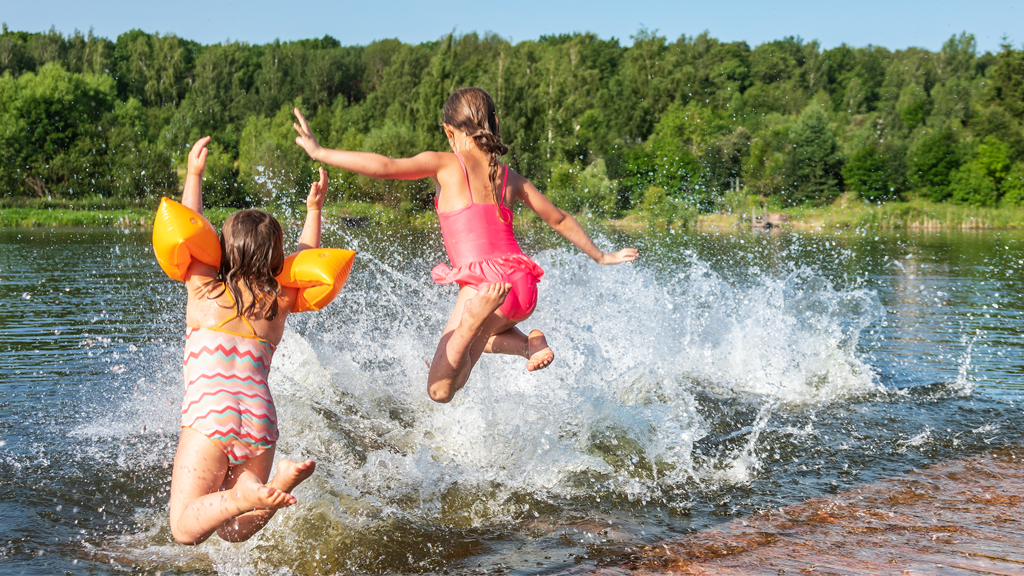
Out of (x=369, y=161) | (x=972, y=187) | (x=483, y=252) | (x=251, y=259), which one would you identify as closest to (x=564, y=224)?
(x=483, y=252)

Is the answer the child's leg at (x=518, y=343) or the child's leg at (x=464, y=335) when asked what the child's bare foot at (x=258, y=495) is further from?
A: the child's leg at (x=518, y=343)

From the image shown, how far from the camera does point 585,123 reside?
53125 millimetres

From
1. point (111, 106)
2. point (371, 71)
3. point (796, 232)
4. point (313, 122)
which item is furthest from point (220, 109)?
point (796, 232)

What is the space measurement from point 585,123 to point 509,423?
49.4 metres

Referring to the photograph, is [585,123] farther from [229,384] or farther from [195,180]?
[229,384]

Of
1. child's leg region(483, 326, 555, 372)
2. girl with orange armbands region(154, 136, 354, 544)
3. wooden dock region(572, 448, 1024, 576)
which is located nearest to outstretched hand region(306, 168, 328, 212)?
girl with orange armbands region(154, 136, 354, 544)

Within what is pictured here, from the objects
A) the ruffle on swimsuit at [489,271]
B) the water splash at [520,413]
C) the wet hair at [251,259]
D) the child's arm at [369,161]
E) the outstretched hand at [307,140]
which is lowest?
the water splash at [520,413]

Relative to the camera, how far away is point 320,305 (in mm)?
3523

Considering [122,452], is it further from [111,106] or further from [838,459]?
[111,106]

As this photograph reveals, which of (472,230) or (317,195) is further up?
(317,195)

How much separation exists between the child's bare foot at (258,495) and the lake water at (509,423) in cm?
94

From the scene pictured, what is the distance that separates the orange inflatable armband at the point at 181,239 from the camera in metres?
3.24

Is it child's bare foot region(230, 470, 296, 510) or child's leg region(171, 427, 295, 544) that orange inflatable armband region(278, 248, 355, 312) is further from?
child's bare foot region(230, 470, 296, 510)

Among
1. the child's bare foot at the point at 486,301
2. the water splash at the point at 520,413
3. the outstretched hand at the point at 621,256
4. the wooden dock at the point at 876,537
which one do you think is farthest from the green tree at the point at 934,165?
the child's bare foot at the point at 486,301
